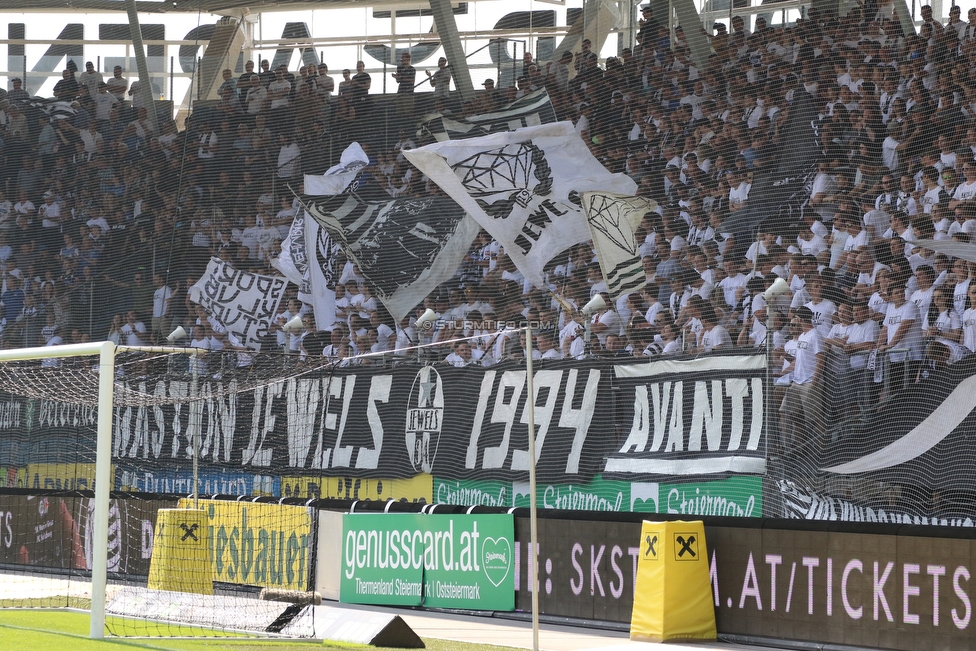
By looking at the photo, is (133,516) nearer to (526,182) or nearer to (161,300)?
(161,300)

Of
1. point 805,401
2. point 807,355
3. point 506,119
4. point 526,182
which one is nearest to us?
point 805,401

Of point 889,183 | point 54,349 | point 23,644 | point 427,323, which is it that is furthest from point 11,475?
point 889,183

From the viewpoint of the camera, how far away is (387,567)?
11.9m

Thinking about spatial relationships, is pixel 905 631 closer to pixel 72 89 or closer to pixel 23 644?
pixel 23 644

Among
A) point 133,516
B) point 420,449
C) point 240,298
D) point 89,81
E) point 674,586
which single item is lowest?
point 133,516

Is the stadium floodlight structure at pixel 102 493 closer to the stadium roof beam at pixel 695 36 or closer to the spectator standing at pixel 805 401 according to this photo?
the spectator standing at pixel 805 401

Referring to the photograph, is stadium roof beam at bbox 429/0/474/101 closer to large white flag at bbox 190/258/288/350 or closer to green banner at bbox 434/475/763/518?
large white flag at bbox 190/258/288/350

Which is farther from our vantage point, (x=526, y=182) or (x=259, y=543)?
(x=526, y=182)

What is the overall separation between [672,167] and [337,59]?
8.76 metres

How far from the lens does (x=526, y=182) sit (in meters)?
17.5

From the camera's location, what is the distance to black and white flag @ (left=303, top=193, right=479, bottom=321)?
17.6 metres

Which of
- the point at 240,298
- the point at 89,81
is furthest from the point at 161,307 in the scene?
the point at 89,81

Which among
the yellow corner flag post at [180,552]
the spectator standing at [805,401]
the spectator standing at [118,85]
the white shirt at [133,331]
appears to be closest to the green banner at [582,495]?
the spectator standing at [805,401]

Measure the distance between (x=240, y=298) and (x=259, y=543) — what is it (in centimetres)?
774
